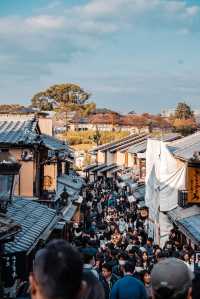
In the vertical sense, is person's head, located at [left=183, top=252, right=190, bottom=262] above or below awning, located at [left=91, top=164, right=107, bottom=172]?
above

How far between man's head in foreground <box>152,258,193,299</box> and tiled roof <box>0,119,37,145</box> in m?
16.6

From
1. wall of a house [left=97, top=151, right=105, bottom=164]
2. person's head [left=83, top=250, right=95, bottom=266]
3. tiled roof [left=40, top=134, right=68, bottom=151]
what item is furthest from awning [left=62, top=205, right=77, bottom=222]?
wall of a house [left=97, top=151, right=105, bottom=164]

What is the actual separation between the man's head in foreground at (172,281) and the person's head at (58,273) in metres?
0.71

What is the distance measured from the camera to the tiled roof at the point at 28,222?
11695 millimetres

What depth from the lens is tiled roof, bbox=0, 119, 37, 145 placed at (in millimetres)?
20394

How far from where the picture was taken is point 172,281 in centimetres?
390

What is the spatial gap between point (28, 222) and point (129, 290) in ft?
30.3

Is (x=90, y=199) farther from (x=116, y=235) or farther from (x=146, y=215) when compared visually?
(x=116, y=235)

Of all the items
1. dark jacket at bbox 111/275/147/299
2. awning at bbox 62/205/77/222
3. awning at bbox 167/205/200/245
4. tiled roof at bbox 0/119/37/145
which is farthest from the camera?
awning at bbox 62/205/77/222

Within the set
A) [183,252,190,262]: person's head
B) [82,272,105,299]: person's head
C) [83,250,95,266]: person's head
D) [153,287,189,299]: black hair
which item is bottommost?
[183,252,190,262]: person's head

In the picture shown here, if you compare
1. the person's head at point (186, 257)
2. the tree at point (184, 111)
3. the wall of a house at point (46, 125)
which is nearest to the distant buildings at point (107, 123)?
the tree at point (184, 111)

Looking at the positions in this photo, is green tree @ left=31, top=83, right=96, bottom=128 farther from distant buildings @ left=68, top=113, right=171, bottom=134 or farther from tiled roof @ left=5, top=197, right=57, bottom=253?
tiled roof @ left=5, top=197, right=57, bottom=253

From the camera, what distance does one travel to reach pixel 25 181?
2125cm

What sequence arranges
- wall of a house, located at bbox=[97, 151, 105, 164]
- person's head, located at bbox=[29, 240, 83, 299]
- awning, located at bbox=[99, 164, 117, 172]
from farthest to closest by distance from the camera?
wall of a house, located at bbox=[97, 151, 105, 164] < awning, located at bbox=[99, 164, 117, 172] < person's head, located at bbox=[29, 240, 83, 299]
